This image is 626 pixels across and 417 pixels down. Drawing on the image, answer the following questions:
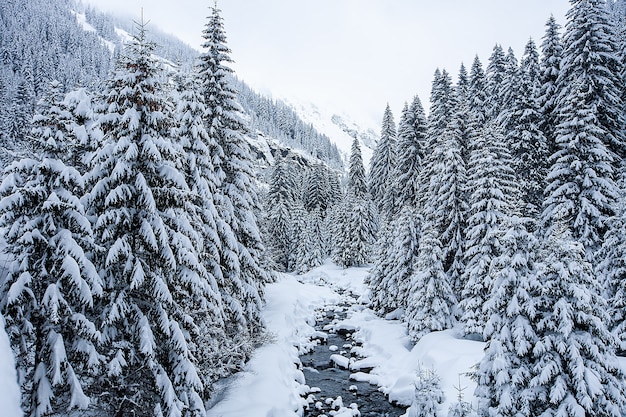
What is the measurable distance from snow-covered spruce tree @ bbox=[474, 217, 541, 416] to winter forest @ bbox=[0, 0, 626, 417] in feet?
0.18

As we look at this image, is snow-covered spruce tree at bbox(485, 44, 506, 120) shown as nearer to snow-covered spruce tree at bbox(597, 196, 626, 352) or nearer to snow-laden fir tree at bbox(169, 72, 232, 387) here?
snow-covered spruce tree at bbox(597, 196, 626, 352)

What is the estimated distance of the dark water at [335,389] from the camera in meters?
17.5

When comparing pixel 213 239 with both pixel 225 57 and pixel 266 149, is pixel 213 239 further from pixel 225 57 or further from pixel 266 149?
pixel 266 149

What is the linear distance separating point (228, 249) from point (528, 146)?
22.1 m

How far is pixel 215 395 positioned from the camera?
1553 centimetres

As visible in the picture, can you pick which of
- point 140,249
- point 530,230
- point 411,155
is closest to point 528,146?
point 411,155

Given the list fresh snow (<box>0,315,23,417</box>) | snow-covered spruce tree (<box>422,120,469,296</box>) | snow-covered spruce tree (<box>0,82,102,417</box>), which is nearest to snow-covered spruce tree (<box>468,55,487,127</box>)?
snow-covered spruce tree (<box>422,120,469,296</box>)

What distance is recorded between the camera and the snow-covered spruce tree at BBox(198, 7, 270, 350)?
18.0 metres

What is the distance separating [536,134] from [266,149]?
11079 centimetres

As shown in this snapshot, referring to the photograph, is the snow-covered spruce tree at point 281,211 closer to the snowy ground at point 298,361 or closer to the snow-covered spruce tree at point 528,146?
the snowy ground at point 298,361

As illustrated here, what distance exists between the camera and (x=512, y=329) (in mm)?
10742

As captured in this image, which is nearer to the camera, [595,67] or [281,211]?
[595,67]

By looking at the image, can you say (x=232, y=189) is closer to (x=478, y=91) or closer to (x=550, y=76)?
(x=550, y=76)

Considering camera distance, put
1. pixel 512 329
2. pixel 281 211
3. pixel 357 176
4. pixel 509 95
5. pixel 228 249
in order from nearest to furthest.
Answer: pixel 512 329, pixel 228 249, pixel 509 95, pixel 281 211, pixel 357 176
